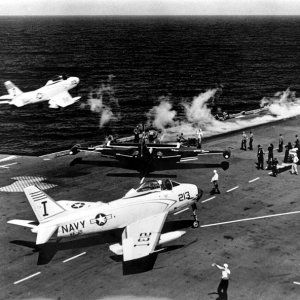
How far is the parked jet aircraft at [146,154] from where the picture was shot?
37281 millimetres

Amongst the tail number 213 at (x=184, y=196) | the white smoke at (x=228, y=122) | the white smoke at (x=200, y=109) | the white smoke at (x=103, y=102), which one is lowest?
the white smoke at (x=103, y=102)

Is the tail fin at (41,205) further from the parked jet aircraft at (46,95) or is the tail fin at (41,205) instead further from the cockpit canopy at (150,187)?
the parked jet aircraft at (46,95)

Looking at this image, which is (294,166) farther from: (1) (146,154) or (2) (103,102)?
(2) (103,102)

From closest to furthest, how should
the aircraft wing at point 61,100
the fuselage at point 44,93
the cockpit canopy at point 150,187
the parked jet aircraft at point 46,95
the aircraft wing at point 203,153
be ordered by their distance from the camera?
1. the cockpit canopy at point 150,187
2. the aircraft wing at point 203,153
3. the fuselage at point 44,93
4. the parked jet aircraft at point 46,95
5. the aircraft wing at point 61,100

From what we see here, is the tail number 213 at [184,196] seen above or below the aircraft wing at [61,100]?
above

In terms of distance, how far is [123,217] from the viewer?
2498 centimetres

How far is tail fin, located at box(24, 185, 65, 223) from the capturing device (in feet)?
79.2

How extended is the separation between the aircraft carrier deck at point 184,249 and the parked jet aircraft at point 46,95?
20.0 meters

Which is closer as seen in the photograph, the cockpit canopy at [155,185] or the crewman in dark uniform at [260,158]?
the cockpit canopy at [155,185]

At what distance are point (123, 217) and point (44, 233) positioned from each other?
4.37m

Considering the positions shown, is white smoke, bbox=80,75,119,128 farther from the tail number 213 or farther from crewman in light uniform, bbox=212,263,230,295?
crewman in light uniform, bbox=212,263,230,295

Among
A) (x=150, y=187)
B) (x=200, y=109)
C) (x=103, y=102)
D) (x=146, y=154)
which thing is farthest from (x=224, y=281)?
(x=103, y=102)

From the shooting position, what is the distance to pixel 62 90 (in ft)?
200

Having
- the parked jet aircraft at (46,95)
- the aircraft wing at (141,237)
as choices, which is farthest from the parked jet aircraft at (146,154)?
the parked jet aircraft at (46,95)
